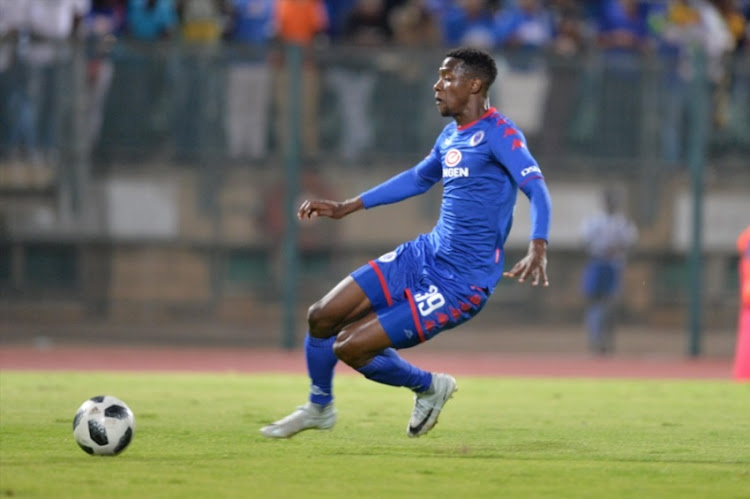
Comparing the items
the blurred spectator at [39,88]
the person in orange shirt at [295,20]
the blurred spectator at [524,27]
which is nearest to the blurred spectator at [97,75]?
the blurred spectator at [39,88]

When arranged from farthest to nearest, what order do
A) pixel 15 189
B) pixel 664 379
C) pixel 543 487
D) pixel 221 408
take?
pixel 15 189
pixel 664 379
pixel 221 408
pixel 543 487

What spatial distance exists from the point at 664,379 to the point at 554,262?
11.5 feet

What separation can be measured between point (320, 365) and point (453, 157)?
1.50 m

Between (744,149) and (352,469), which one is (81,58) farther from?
(352,469)

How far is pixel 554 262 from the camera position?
18.1 metres

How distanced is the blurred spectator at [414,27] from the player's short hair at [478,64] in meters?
9.52

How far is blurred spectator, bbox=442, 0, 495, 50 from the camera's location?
60.1 ft

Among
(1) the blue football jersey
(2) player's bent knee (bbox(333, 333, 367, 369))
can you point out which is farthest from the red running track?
(2) player's bent knee (bbox(333, 333, 367, 369))

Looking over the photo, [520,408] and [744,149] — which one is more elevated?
[744,149]

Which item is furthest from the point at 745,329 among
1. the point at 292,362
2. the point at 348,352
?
the point at 348,352

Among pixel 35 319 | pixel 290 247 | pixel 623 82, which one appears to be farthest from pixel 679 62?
pixel 35 319

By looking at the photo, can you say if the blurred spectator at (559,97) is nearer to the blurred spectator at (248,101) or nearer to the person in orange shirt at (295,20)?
the person in orange shirt at (295,20)

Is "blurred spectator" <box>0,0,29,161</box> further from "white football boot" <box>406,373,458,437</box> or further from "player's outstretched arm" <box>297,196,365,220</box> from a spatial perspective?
"white football boot" <box>406,373,458,437</box>

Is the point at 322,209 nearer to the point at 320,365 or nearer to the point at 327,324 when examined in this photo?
the point at 327,324
